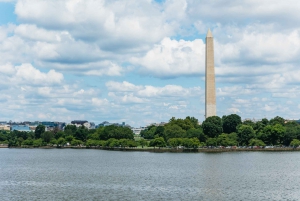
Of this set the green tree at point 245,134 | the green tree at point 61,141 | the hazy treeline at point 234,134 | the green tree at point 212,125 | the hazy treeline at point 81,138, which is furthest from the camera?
the green tree at point 61,141

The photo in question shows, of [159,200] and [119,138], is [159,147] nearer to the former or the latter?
[119,138]

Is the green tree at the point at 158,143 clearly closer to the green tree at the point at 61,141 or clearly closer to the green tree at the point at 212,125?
the green tree at the point at 212,125

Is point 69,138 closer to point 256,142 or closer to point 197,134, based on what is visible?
point 197,134

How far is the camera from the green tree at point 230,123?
131 metres

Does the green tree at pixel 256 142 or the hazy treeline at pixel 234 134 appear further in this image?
the hazy treeline at pixel 234 134

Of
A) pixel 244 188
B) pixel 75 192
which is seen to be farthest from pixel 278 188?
pixel 75 192

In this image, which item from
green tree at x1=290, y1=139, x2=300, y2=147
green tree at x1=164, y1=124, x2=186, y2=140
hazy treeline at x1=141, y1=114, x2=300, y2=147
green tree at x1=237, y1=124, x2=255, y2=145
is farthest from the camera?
green tree at x1=164, y1=124, x2=186, y2=140

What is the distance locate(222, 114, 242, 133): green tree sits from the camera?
431 ft

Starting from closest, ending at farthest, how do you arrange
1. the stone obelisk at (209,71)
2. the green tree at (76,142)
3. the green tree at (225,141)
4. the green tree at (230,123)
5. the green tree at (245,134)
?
1. the green tree at (225,141)
2. the stone obelisk at (209,71)
3. the green tree at (245,134)
4. the green tree at (230,123)
5. the green tree at (76,142)

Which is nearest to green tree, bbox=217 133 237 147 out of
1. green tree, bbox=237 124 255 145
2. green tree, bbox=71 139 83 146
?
green tree, bbox=237 124 255 145

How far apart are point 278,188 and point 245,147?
6813 cm

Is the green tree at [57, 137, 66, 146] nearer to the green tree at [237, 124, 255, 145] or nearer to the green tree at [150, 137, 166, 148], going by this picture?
the green tree at [150, 137, 166, 148]

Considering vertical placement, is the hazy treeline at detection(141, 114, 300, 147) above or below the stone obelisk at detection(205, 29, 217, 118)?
below

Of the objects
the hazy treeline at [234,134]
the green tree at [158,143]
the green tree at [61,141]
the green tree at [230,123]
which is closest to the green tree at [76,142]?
the green tree at [61,141]
